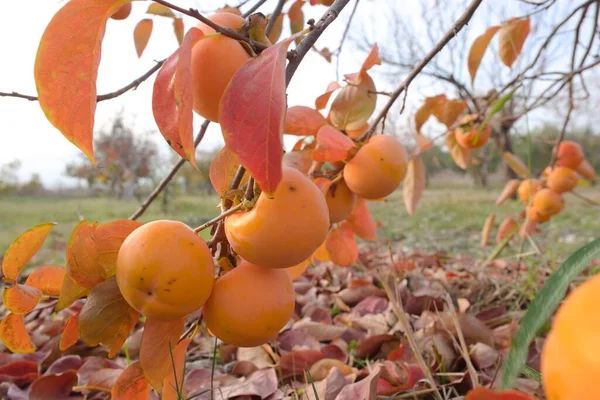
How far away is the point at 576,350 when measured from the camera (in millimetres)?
115

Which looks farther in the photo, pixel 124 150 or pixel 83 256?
pixel 124 150

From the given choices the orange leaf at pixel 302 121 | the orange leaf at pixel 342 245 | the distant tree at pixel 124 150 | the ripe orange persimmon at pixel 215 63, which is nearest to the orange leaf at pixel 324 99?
the orange leaf at pixel 302 121

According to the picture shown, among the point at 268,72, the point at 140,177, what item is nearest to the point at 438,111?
the point at 268,72

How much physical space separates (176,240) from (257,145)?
0.08 m

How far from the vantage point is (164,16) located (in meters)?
0.73

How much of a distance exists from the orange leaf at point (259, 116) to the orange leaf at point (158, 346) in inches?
6.5

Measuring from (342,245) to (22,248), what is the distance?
0.39m

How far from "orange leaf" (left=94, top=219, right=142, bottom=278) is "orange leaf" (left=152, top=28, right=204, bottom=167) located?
0.31 ft

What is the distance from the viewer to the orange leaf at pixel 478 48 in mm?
748

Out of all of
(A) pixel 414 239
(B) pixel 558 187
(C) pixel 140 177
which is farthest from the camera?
(C) pixel 140 177

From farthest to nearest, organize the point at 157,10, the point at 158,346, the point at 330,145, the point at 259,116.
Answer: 1. the point at 157,10
2. the point at 330,145
3. the point at 158,346
4. the point at 259,116

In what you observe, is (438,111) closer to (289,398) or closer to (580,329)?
(289,398)

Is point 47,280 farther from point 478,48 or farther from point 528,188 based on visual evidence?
point 528,188

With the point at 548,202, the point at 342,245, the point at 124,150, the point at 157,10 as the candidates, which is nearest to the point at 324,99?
the point at 342,245
